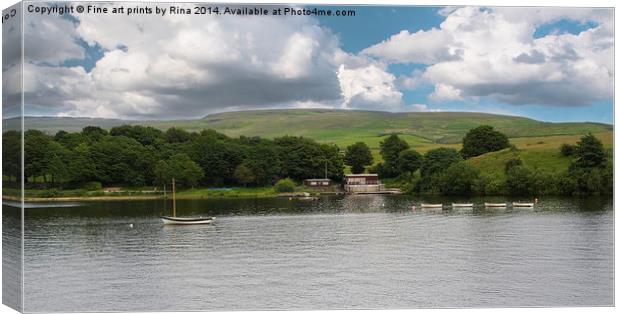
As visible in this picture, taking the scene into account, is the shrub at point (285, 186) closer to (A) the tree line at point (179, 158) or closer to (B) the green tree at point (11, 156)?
(A) the tree line at point (179, 158)

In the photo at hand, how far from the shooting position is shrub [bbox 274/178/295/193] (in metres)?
23.2

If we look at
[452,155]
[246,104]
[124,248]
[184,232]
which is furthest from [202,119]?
[452,155]

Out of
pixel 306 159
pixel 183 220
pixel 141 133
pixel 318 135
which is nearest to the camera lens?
pixel 141 133

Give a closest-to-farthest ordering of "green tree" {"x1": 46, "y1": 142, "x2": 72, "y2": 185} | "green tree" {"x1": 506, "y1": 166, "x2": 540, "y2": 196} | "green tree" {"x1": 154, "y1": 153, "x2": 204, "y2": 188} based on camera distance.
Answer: "green tree" {"x1": 46, "y1": 142, "x2": 72, "y2": 185}, "green tree" {"x1": 154, "y1": 153, "x2": 204, "y2": 188}, "green tree" {"x1": 506, "y1": 166, "x2": 540, "y2": 196}

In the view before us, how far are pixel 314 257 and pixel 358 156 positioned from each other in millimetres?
4653

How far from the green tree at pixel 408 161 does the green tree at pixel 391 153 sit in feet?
0.39

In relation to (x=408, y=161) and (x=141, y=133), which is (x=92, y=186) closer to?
(x=141, y=133)

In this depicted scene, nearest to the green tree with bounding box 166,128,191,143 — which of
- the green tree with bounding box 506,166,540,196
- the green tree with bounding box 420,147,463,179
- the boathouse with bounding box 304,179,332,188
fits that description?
the boathouse with bounding box 304,179,332,188

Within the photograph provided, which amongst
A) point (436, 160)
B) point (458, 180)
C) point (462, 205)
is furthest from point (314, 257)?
point (462, 205)

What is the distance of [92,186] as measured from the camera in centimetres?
2098

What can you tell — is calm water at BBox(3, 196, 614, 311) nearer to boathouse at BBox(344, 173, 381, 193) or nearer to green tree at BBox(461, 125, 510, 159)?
boathouse at BBox(344, 173, 381, 193)

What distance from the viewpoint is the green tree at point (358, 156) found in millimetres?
22516

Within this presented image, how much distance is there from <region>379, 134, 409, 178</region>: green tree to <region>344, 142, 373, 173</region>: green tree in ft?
1.40

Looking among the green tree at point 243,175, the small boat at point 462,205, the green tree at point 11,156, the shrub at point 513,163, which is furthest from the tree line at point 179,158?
the shrub at point 513,163
